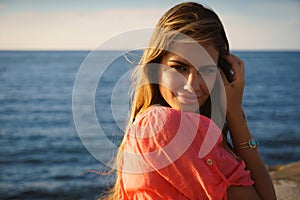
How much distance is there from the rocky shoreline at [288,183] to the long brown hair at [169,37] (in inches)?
58.8

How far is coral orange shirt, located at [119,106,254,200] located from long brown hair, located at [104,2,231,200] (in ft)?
1.17

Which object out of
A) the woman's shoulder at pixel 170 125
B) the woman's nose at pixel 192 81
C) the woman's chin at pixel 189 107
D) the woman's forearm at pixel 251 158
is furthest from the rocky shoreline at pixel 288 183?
the woman's shoulder at pixel 170 125

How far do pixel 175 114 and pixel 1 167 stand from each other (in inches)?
407

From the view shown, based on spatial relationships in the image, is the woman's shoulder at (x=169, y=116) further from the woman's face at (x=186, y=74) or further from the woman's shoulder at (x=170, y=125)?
the woman's face at (x=186, y=74)

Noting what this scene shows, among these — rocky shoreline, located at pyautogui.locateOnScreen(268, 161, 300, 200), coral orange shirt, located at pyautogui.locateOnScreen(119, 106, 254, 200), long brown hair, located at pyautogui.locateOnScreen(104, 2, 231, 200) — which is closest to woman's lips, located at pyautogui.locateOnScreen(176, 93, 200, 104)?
long brown hair, located at pyautogui.locateOnScreen(104, 2, 231, 200)

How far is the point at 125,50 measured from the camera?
8.07 ft

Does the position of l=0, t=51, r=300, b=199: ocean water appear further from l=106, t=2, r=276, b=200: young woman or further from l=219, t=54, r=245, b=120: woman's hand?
l=219, t=54, r=245, b=120: woman's hand

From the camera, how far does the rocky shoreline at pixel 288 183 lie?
11.5 ft

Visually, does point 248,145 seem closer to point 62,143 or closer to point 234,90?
point 234,90

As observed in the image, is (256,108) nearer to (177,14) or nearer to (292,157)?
(292,157)

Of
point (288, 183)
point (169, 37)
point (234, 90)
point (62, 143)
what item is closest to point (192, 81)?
point (169, 37)

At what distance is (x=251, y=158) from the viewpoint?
2.29 meters

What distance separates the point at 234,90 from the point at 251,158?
15.3 inches

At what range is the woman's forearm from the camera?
219 cm
